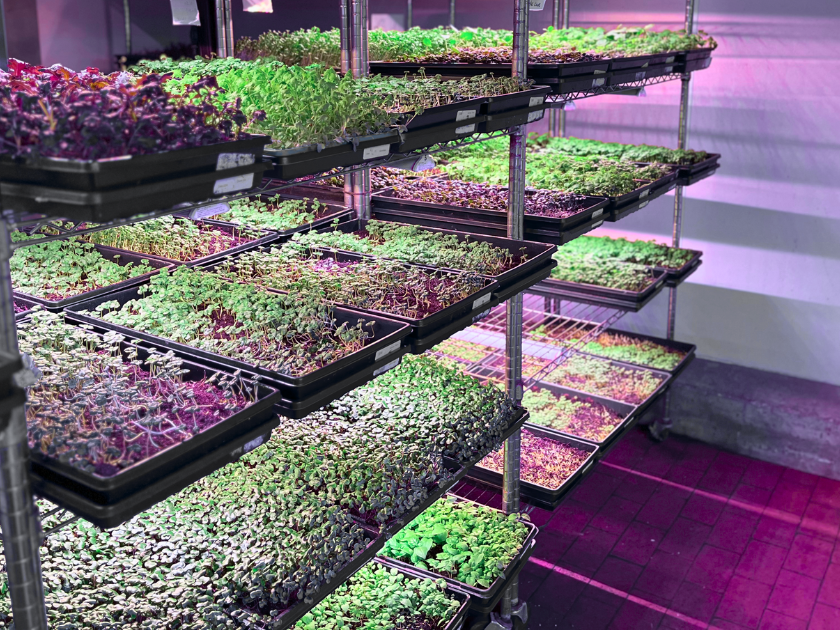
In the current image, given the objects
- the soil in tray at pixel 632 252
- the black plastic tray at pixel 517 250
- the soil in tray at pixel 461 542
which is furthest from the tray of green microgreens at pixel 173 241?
the soil in tray at pixel 632 252

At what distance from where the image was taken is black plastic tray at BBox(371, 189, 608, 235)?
3.49 metres

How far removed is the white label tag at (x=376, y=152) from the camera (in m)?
2.31

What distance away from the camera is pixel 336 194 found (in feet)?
12.1

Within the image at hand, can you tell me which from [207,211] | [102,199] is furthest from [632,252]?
[102,199]

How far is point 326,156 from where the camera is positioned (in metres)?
2.15

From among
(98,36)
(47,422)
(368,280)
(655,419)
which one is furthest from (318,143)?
(655,419)

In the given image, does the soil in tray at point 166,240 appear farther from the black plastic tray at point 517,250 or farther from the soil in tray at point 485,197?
the soil in tray at point 485,197

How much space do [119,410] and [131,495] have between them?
0.34 metres

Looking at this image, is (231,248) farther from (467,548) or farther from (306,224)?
(467,548)

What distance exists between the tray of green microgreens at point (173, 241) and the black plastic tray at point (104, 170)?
135cm

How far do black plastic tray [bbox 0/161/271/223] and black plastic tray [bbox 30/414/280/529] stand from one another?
0.55m

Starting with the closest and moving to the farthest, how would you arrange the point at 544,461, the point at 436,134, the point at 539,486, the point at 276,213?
the point at 436,134 < the point at 276,213 < the point at 539,486 < the point at 544,461

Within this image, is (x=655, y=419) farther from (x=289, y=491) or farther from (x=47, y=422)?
(x=47, y=422)

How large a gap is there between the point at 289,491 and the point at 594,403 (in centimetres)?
273
